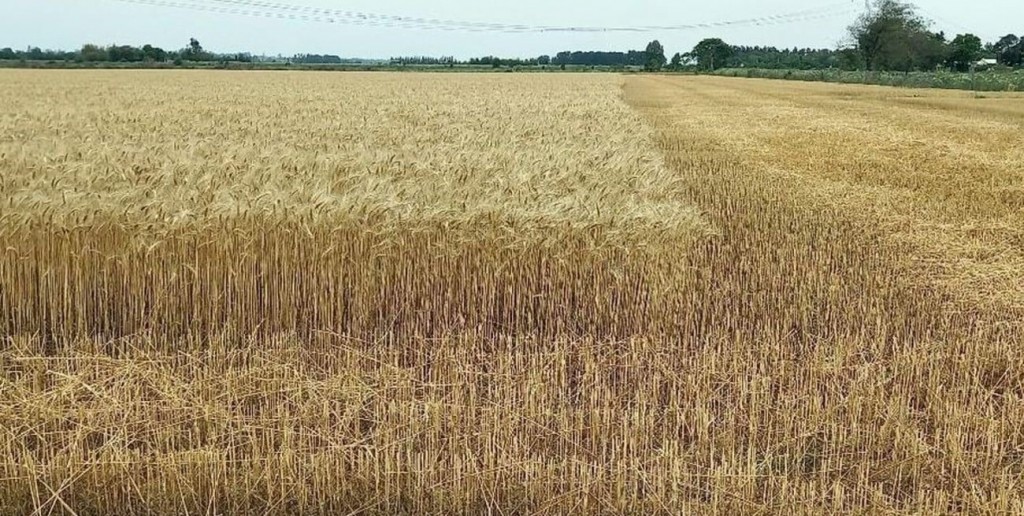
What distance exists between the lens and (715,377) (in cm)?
474

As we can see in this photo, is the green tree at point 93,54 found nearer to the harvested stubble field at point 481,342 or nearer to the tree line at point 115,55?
the tree line at point 115,55

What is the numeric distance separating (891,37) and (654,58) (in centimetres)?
4277

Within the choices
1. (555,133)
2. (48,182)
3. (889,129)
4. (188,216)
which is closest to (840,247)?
(188,216)

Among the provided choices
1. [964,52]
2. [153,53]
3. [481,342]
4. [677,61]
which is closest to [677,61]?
[677,61]

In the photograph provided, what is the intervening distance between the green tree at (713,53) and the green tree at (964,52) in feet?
114

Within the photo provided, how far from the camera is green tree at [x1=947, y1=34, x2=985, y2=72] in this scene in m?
111

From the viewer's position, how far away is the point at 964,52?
383 ft

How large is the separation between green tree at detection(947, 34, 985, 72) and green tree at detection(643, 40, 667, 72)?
3645 centimetres

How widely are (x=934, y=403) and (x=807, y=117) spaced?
78.3 ft

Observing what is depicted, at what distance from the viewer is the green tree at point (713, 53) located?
14750 cm

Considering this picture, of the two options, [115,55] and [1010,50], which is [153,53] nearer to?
[115,55]

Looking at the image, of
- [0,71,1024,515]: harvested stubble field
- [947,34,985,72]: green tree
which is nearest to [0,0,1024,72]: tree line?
[947,34,985,72]: green tree

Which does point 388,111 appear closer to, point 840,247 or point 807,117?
point 807,117

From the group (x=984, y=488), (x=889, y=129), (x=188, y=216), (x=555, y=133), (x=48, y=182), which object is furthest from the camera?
(x=889, y=129)
